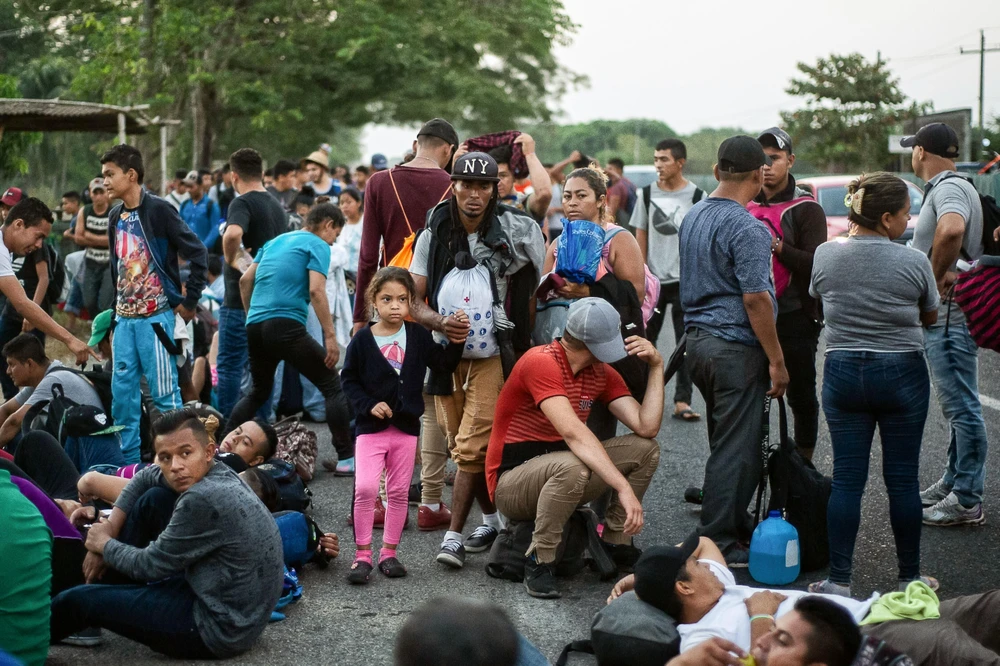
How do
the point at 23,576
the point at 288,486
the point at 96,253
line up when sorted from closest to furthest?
the point at 23,576 < the point at 288,486 < the point at 96,253

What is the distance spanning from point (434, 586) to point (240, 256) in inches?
156

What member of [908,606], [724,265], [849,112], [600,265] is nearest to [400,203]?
[600,265]

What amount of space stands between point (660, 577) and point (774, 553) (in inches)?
50.2

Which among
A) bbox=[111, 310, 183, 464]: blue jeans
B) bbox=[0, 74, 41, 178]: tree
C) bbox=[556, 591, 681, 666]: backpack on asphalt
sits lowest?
bbox=[556, 591, 681, 666]: backpack on asphalt

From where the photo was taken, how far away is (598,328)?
17.6 feet

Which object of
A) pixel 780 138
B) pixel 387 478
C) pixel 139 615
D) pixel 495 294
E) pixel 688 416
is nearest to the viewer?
pixel 139 615

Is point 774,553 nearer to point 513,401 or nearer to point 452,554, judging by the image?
point 513,401

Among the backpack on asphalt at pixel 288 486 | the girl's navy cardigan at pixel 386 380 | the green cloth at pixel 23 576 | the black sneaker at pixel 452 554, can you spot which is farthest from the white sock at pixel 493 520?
the green cloth at pixel 23 576

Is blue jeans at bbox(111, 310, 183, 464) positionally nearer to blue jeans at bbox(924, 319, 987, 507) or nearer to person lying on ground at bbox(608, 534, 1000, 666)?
person lying on ground at bbox(608, 534, 1000, 666)

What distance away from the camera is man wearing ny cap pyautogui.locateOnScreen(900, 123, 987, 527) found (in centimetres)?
591

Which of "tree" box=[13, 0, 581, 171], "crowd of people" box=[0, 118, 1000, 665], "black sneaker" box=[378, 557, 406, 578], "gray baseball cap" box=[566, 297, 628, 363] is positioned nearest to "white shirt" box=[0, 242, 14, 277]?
"crowd of people" box=[0, 118, 1000, 665]

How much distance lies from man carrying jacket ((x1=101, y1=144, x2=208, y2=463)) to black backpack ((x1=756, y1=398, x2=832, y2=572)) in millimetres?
3807

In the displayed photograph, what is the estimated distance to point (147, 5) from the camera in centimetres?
2292

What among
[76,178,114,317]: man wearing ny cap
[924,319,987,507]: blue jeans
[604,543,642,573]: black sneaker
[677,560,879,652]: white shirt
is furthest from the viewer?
[76,178,114,317]: man wearing ny cap
